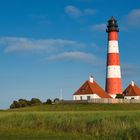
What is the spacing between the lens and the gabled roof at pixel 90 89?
71281 mm

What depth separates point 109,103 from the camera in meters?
63.4

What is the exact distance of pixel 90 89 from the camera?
71.9 m

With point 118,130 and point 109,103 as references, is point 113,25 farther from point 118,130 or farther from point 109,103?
point 118,130

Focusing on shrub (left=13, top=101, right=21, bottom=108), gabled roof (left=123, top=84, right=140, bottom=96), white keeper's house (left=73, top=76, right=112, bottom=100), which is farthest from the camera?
gabled roof (left=123, top=84, right=140, bottom=96)

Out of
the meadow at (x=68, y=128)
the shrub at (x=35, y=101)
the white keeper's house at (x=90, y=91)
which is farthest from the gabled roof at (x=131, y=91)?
the meadow at (x=68, y=128)

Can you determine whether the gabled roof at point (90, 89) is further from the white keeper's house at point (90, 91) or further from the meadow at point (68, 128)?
the meadow at point (68, 128)

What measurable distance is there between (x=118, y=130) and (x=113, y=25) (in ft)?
168

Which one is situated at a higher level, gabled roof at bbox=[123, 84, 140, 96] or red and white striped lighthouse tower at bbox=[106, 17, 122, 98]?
red and white striped lighthouse tower at bbox=[106, 17, 122, 98]

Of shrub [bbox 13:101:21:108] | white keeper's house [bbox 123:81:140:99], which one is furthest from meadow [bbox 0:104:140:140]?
white keeper's house [bbox 123:81:140:99]

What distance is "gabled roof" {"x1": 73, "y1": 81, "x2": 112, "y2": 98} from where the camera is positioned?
234ft

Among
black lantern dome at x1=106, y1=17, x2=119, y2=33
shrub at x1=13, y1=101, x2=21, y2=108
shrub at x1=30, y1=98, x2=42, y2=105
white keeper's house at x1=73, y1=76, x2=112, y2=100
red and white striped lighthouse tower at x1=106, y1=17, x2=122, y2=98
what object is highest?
black lantern dome at x1=106, y1=17, x2=119, y2=33

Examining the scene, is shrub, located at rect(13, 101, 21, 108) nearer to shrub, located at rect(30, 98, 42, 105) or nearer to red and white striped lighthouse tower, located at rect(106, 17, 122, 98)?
shrub, located at rect(30, 98, 42, 105)

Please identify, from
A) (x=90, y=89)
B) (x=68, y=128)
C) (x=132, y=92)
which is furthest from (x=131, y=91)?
(x=68, y=128)

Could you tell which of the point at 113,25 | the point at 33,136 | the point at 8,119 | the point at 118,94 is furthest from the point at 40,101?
the point at 33,136
